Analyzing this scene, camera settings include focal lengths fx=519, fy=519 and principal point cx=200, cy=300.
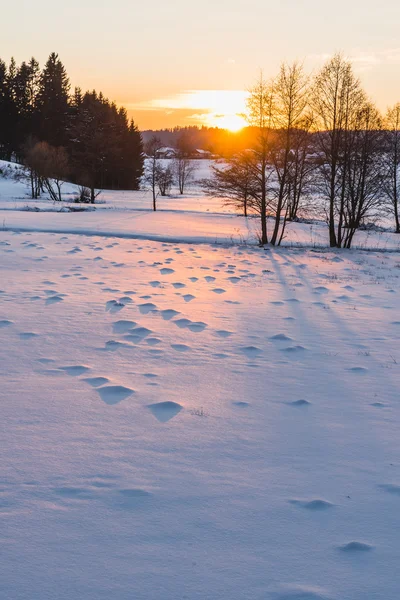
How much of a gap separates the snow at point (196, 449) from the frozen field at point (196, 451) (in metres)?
0.01

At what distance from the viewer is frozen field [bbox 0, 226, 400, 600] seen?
2621mm

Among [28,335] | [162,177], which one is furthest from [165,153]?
[28,335]

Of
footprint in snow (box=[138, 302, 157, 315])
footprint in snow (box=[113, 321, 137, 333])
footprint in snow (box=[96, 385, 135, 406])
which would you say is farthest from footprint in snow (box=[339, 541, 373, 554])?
footprint in snow (box=[138, 302, 157, 315])

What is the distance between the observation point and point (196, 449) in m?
3.90

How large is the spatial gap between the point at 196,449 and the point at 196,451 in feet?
0.11

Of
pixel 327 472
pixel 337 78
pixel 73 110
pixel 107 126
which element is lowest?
pixel 327 472

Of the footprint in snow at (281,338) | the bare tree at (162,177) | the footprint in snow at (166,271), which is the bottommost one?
the footprint in snow at (281,338)

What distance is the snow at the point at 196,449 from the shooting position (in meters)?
2.63

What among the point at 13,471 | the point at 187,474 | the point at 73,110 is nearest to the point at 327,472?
A: the point at 187,474

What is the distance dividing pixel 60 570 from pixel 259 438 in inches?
76.9

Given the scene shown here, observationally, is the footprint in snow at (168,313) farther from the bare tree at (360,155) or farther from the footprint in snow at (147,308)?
the bare tree at (360,155)

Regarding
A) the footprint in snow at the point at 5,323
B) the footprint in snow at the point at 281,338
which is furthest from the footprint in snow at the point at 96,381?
the footprint in snow at the point at 281,338

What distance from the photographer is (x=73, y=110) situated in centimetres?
7281

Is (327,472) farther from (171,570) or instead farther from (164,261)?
(164,261)
